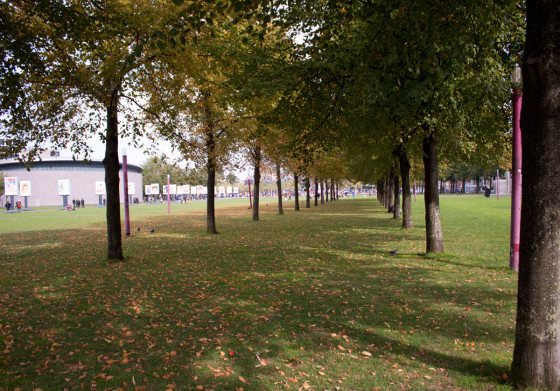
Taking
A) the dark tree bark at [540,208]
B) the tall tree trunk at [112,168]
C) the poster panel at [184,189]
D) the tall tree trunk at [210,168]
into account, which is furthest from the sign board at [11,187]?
the dark tree bark at [540,208]

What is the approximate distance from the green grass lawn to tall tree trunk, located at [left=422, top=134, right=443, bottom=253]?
20.5 inches

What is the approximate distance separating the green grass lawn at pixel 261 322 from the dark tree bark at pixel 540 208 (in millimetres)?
532

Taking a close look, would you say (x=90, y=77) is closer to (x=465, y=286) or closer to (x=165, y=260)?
(x=165, y=260)

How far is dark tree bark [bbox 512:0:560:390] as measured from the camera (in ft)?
11.5

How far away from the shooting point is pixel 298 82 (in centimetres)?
872

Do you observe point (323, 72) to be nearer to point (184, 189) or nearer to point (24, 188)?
point (24, 188)

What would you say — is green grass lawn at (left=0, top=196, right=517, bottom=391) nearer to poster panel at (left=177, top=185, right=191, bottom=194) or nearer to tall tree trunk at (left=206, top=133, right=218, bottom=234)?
tall tree trunk at (left=206, top=133, right=218, bottom=234)

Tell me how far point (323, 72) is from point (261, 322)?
550 cm

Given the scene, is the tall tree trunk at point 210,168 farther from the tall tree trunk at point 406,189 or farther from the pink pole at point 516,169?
the pink pole at point 516,169

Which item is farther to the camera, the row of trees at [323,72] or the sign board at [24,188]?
the sign board at [24,188]

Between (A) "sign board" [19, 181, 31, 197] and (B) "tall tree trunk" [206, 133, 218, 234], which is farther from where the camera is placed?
(A) "sign board" [19, 181, 31, 197]

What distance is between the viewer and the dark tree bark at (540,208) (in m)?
3.49

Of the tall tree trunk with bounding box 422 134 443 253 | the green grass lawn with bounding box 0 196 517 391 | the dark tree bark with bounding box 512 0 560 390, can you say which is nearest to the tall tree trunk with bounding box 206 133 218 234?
the green grass lawn with bounding box 0 196 517 391

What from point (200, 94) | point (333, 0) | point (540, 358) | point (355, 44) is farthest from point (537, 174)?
point (200, 94)
